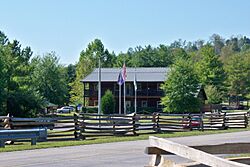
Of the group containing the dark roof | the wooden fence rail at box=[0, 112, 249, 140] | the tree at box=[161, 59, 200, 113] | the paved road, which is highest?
the dark roof

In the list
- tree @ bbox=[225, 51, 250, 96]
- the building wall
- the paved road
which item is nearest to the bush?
the building wall

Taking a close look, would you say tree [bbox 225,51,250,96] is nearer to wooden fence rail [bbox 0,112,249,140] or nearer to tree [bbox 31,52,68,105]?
tree [bbox 31,52,68,105]

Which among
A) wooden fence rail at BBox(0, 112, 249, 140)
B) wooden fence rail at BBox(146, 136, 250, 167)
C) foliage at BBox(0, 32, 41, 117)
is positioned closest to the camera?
wooden fence rail at BBox(146, 136, 250, 167)

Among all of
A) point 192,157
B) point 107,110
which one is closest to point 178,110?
point 107,110

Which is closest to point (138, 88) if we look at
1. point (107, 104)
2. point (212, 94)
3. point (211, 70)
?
point (107, 104)

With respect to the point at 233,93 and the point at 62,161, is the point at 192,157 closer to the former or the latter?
the point at 62,161

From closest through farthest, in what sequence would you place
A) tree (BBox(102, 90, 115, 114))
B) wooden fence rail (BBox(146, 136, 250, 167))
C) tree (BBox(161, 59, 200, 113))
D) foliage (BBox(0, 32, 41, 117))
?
wooden fence rail (BBox(146, 136, 250, 167))
foliage (BBox(0, 32, 41, 117))
tree (BBox(161, 59, 200, 113))
tree (BBox(102, 90, 115, 114))

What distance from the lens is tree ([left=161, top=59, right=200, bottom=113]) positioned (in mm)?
74375

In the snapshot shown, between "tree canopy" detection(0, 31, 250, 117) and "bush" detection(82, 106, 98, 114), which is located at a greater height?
"tree canopy" detection(0, 31, 250, 117)

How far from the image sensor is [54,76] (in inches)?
3506

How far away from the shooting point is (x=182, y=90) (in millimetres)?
74188

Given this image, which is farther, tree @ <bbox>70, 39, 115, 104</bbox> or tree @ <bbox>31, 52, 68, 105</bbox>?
tree @ <bbox>70, 39, 115, 104</bbox>

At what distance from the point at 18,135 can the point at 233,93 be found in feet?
294

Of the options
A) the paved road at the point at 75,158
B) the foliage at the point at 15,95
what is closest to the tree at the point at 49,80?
the foliage at the point at 15,95
